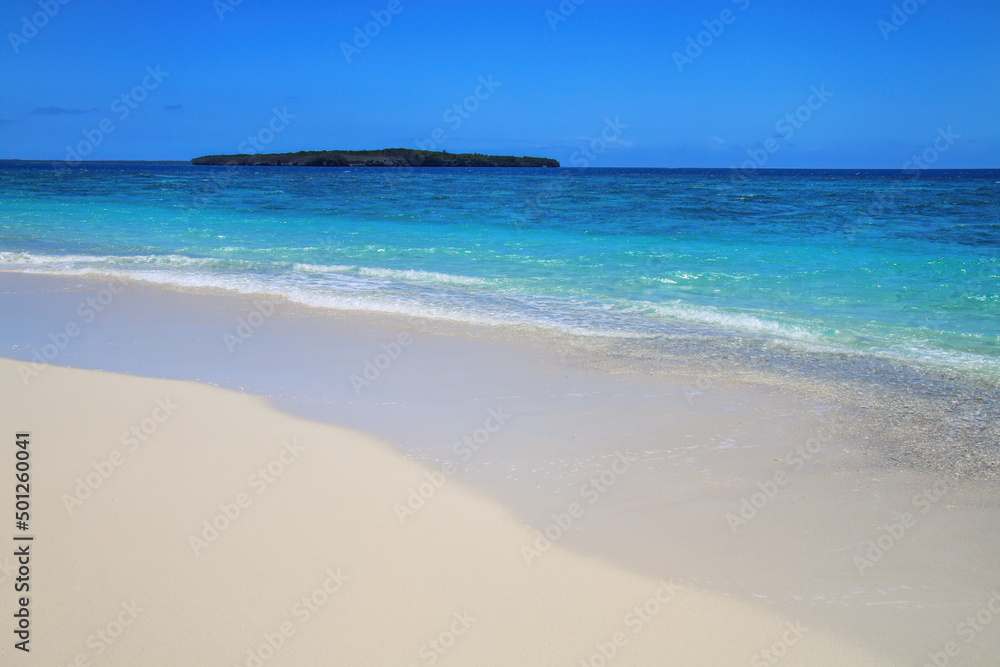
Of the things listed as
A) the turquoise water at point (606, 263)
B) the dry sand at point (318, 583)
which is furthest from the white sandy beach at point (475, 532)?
the turquoise water at point (606, 263)

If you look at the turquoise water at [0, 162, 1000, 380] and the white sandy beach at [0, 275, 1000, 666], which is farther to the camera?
the turquoise water at [0, 162, 1000, 380]

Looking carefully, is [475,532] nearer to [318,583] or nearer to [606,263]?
[318,583]

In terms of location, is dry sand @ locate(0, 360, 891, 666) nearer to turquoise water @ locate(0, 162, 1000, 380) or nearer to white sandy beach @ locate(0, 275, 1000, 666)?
white sandy beach @ locate(0, 275, 1000, 666)

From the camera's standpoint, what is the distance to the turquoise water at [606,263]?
807 centimetres

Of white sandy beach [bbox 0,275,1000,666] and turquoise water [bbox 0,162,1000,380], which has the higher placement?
white sandy beach [bbox 0,275,1000,666]

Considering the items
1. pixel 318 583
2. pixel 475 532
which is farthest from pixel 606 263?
pixel 318 583

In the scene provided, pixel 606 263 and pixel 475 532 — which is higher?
pixel 475 532

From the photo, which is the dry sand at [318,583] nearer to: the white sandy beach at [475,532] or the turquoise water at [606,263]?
the white sandy beach at [475,532]

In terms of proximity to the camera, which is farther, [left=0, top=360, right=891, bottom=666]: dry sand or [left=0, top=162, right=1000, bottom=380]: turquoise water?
[left=0, top=162, right=1000, bottom=380]: turquoise water

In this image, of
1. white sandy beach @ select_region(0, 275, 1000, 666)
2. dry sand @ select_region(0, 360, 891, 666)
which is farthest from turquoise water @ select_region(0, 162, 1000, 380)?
dry sand @ select_region(0, 360, 891, 666)

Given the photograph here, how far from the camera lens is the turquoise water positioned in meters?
8.07

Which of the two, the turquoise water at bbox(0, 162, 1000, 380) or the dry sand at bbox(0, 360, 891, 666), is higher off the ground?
the dry sand at bbox(0, 360, 891, 666)

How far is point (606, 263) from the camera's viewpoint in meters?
13.0

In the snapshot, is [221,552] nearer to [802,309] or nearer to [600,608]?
[600,608]
